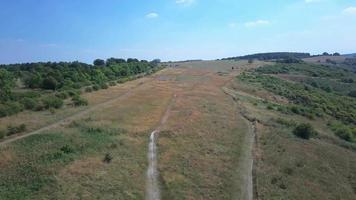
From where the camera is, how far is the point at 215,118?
59562 millimetres

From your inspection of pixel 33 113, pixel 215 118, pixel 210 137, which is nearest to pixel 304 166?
pixel 210 137

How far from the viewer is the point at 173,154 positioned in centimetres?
4084

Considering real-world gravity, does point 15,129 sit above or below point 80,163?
above

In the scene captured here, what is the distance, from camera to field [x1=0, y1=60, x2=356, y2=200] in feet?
107

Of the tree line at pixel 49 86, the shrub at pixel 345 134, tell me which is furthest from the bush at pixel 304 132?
the tree line at pixel 49 86

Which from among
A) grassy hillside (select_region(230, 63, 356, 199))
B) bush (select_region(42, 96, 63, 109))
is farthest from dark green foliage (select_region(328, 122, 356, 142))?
bush (select_region(42, 96, 63, 109))

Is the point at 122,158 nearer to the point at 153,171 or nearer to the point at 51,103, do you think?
the point at 153,171

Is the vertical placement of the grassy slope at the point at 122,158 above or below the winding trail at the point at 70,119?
below

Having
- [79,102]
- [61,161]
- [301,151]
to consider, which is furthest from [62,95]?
[301,151]

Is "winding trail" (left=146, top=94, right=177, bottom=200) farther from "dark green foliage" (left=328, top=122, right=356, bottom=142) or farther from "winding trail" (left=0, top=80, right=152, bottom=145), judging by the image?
"dark green foliage" (left=328, top=122, right=356, bottom=142)

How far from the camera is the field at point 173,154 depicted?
107 feet

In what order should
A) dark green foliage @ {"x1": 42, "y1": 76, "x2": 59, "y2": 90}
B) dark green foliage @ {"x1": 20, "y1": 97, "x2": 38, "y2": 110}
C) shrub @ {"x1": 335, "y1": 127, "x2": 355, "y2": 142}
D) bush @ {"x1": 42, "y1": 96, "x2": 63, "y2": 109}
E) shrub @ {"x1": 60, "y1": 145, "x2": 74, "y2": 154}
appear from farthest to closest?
dark green foliage @ {"x1": 42, "y1": 76, "x2": 59, "y2": 90}
shrub @ {"x1": 335, "y1": 127, "x2": 355, "y2": 142}
bush @ {"x1": 42, "y1": 96, "x2": 63, "y2": 109}
dark green foliage @ {"x1": 20, "y1": 97, "x2": 38, "y2": 110}
shrub @ {"x1": 60, "y1": 145, "x2": 74, "y2": 154}

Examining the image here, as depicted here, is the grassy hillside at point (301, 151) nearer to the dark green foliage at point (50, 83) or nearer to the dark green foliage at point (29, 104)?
the dark green foliage at point (29, 104)

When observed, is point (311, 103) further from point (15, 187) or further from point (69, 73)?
point (15, 187)
